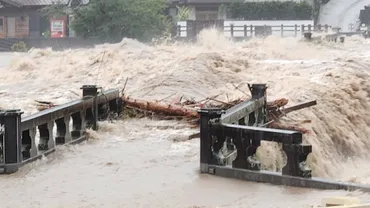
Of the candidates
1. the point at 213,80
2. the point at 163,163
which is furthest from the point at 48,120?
the point at 213,80

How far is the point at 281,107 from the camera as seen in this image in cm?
1209

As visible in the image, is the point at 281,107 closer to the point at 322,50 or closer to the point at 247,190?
the point at 247,190

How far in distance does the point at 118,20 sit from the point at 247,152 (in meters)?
31.5

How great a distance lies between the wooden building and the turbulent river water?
2167cm

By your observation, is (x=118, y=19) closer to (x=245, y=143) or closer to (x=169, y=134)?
(x=169, y=134)

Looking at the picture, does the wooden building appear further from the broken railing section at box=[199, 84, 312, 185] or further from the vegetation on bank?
the broken railing section at box=[199, 84, 312, 185]

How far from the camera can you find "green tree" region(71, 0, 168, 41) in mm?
38750

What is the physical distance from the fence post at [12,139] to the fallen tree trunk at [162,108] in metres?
3.94

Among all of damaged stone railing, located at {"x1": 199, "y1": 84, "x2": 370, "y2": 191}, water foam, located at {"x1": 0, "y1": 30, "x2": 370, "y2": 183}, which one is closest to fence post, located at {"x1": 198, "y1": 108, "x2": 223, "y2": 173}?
damaged stone railing, located at {"x1": 199, "y1": 84, "x2": 370, "y2": 191}

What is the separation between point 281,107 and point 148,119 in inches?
92.2

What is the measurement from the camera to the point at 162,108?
1245 centimetres

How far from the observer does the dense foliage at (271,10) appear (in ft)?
165

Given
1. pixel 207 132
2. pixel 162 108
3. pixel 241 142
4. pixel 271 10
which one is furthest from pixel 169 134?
pixel 271 10

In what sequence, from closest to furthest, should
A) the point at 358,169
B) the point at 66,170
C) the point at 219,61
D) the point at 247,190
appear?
1. the point at 247,190
2. the point at 66,170
3. the point at 358,169
4. the point at 219,61
